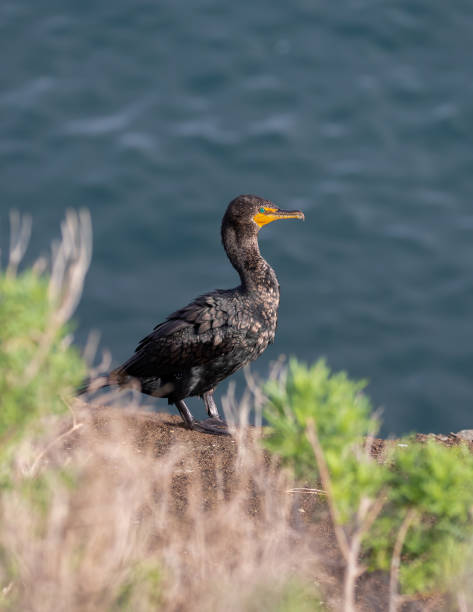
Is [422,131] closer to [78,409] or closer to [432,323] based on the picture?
[432,323]

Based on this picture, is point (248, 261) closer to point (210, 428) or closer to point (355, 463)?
point (210, 428)

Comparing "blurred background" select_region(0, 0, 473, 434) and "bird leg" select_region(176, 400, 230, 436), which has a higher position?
"blurred background" select_region(0, 0, 473, 434)

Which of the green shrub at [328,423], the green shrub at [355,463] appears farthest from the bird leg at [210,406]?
the green shrub at [328,423]

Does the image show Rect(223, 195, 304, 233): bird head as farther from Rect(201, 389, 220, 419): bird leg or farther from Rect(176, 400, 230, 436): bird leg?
Rect(176, 400, 230, 436): bird leg

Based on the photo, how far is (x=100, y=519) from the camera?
4812 mm

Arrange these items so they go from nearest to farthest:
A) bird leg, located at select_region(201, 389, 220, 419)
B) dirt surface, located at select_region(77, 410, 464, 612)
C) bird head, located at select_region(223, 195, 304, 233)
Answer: dirt surface, located at select_region(77, 410, 464, 612) < bird head, located at select_region(223, 195, 304, 233) < bird leg, located at select_region(201, 389, 220, 419)

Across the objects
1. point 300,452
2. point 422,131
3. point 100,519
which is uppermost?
point 422,131

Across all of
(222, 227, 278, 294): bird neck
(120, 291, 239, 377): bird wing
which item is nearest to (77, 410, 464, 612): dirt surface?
(120, 291, 239, 377): bird wing

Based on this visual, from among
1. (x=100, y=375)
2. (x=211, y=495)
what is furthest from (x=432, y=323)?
(x=211, y=495)

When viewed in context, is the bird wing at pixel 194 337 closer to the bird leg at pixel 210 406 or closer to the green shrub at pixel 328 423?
the bird leg at pixel 210 406

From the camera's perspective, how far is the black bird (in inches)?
317

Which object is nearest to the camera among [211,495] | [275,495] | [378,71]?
[275,495]

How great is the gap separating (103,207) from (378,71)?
559 cm

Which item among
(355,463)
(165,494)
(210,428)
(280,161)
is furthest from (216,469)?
(280,161)
